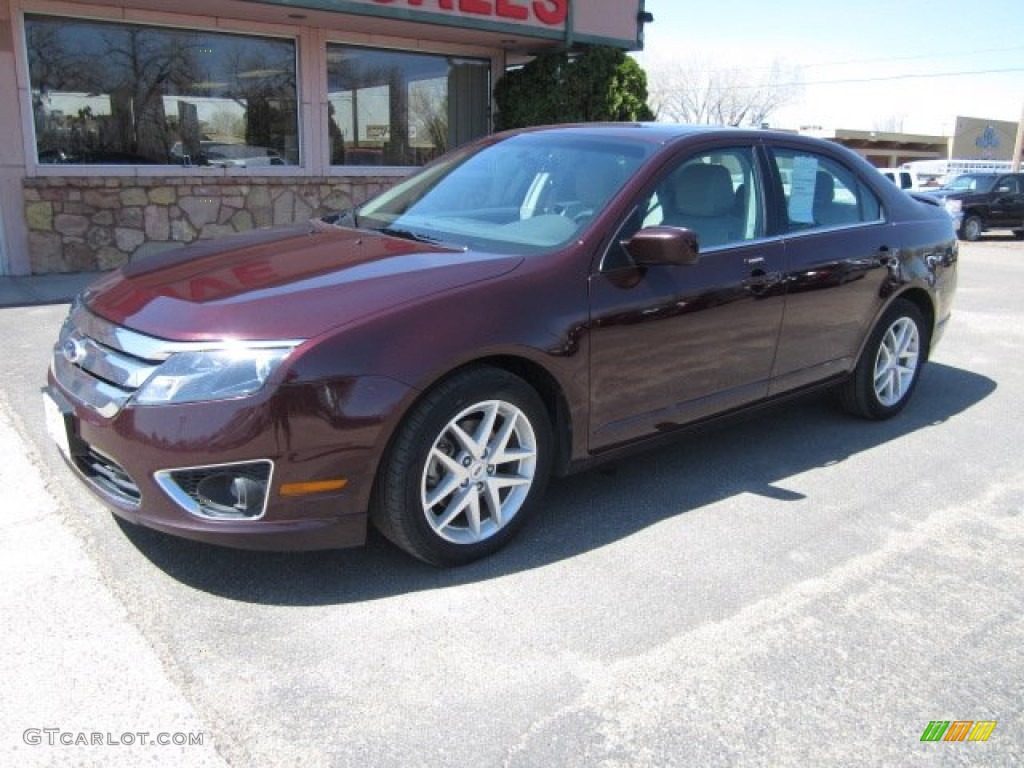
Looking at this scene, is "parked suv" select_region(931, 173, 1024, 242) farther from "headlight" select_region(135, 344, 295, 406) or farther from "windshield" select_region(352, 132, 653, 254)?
"headlight" select_region(135, 344, 295, 406)

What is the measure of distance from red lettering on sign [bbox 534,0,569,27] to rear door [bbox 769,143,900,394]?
7.42 metres

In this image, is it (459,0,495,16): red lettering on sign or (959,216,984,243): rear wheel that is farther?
(959,216,984,243): rear wheel

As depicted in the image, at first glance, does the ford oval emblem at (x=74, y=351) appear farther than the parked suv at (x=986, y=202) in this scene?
No

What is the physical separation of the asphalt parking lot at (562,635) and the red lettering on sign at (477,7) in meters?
8.08

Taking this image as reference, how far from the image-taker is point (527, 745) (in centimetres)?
234

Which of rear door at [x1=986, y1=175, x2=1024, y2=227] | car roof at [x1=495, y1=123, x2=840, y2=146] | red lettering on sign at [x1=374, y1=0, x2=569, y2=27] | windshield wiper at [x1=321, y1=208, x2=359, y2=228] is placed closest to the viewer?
car roof at [x1=495, y1=123, x2=840, y2=146]

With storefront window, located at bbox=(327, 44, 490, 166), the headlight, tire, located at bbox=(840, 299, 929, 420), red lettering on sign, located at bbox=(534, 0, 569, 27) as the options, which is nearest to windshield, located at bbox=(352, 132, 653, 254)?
the headlight

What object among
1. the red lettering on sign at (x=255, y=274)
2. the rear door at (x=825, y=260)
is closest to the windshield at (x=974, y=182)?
the rear door at (x=825, y=260)

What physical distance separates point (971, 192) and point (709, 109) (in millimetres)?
49508

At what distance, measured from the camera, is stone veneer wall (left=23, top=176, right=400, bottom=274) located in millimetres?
9250

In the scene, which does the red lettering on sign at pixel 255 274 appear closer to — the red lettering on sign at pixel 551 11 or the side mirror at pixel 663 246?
the side mirror at pixel 663 246

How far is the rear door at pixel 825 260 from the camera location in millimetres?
4359

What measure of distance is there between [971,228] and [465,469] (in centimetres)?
2110

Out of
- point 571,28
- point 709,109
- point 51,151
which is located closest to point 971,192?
point 571,28
